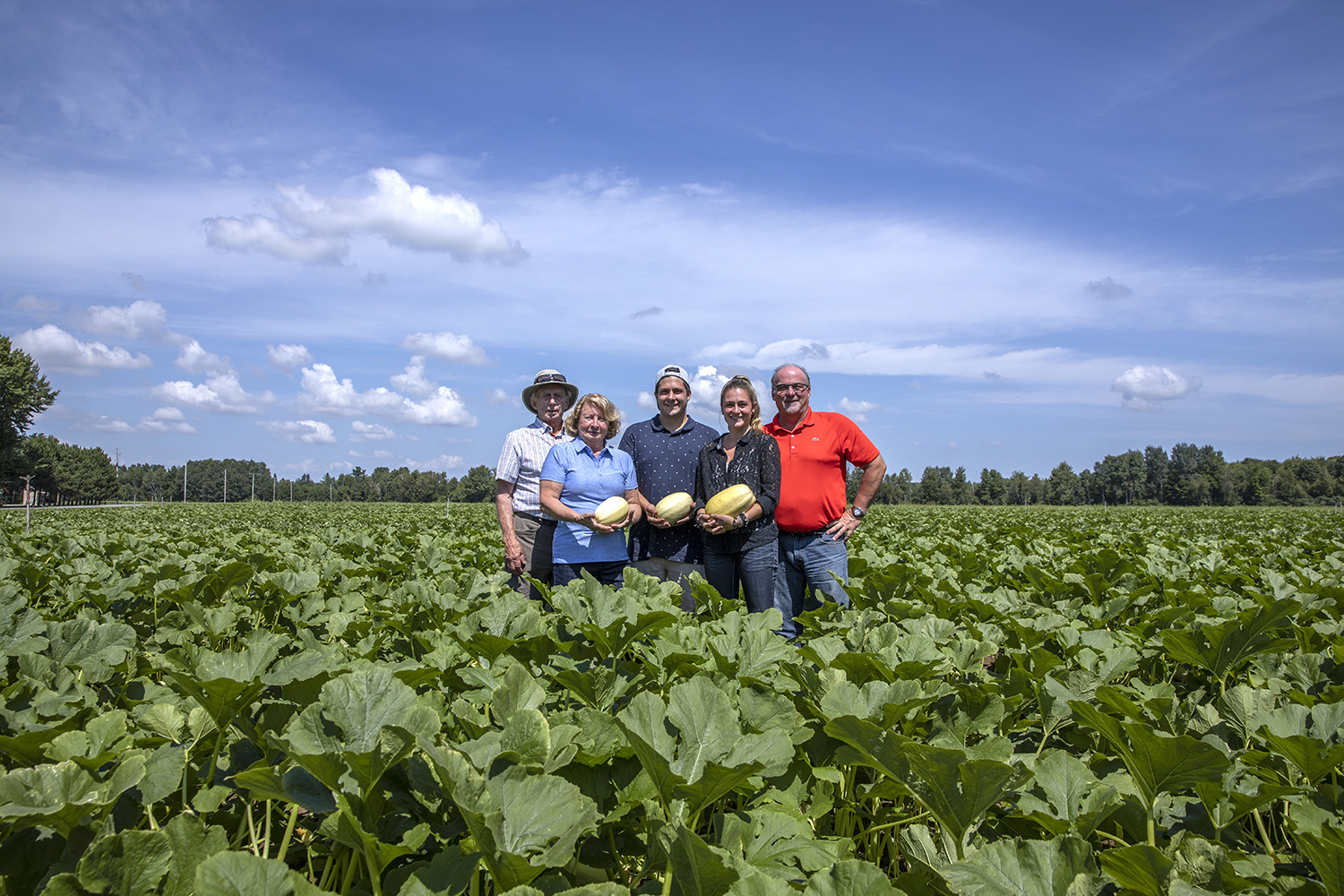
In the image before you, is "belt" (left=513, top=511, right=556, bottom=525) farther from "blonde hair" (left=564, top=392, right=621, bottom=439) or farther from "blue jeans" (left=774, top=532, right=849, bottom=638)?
"blue jeans" (left=774, top=532, right=849, bottom=638)

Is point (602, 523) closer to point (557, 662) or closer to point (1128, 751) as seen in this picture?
point (557, 662)

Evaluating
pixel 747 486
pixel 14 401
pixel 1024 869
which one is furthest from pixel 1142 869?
pixel 14 401

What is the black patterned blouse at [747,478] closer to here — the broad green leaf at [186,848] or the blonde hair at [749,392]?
the blonde hair at [749,392]

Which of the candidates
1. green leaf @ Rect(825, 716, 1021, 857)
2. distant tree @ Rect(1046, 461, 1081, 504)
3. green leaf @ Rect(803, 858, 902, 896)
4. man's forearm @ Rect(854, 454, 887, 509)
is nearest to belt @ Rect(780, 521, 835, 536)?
man's forearm @ Rect(854, 454, 887, 509)

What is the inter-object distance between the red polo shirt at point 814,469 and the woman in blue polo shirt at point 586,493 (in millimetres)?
1143

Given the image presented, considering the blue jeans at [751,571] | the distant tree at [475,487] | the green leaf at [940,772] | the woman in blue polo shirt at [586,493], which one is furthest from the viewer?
the distant tree at [475,487]

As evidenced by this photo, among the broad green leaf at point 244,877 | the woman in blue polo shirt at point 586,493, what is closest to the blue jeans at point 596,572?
the woman in blue polo shirt at point 586,493

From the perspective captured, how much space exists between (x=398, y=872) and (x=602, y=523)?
135 inches

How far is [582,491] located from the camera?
5.04 m

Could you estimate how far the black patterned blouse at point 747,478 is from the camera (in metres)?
5.07

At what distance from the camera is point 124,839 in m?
1.14

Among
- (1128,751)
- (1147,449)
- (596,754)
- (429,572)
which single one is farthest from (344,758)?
(1147,449)

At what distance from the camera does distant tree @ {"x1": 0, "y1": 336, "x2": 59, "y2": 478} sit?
50.4m

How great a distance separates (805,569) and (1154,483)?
15240cm
